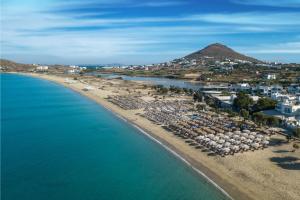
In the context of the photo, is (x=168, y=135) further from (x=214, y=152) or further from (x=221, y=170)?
(x=221, y=170)

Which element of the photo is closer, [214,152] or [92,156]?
[214,152]

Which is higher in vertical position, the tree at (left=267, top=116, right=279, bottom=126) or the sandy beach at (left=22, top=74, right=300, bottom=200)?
the tree at (left=267, top=116, right=279, bottom=126)

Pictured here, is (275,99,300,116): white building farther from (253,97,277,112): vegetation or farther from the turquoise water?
the turquoise water

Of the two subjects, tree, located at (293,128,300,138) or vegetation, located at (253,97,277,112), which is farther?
vegetation, located at (253,97,277,112)

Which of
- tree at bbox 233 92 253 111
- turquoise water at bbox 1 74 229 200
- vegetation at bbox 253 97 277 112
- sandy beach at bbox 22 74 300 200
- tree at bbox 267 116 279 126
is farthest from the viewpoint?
tree at bbox 233 92 253 111

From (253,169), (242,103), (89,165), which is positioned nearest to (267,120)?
(242,103)

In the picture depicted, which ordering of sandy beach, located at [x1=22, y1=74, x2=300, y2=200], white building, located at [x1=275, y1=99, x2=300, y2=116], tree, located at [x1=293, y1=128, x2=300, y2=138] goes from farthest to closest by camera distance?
1. white building, located at [x1=275, y1=99, x2=300, y2=116]
2. tree, located at [x1=293, y1=128, x2=300, y2=138]
3. sandy beach, located at [x1=22, y1=74, x2=300, y2=200]

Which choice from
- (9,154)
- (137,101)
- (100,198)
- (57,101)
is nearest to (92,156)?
(9,154)

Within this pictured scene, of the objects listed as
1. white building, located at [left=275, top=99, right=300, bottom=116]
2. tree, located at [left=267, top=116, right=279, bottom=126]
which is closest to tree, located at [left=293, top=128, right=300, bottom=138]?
tree, located at [left=267, top=116, right=279, bottom=126]
